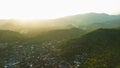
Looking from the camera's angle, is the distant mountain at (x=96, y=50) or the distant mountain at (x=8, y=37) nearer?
the distant mountain at (x=96, y=50)

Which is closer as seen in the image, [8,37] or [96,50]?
[96,50]

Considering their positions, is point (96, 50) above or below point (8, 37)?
above

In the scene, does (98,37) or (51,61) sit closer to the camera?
(51,61)

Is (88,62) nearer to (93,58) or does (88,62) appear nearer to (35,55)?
(93,58)

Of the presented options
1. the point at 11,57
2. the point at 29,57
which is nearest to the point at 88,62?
the point at 29,57

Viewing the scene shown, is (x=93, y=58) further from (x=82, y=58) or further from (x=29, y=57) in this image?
(x=29, y=57)

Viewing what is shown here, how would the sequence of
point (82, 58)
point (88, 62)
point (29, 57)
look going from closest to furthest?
1. point (88, 62)
2. point (82, 58)
3. point (29, 57)

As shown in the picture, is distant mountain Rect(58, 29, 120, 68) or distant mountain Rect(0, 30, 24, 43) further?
distant mountain Rect(0, 30, 24, 43)

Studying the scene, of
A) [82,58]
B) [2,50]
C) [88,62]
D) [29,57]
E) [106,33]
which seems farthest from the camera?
[106,33]
